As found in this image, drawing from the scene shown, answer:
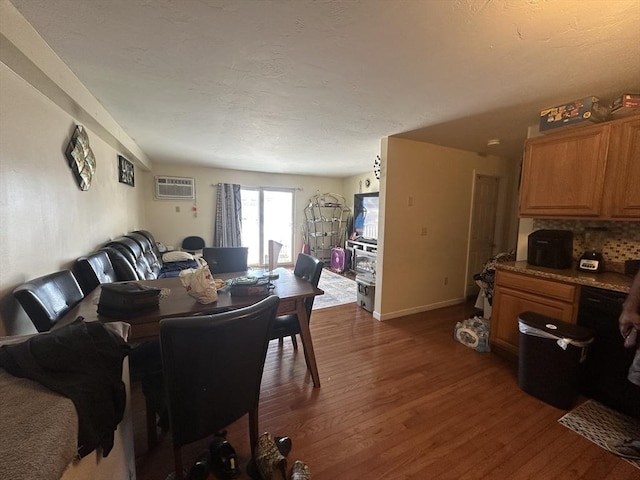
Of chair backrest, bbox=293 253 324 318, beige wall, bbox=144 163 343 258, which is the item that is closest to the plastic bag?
chair backrest, bbox=293 253 324 318

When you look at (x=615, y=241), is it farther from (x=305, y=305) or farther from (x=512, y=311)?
(x=305, y=305)

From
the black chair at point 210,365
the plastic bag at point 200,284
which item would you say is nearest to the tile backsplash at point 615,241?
the black chair at point 210,365

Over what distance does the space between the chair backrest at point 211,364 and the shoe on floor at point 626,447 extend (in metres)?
2.07

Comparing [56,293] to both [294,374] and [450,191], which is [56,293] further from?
[450,191]

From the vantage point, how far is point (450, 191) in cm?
363

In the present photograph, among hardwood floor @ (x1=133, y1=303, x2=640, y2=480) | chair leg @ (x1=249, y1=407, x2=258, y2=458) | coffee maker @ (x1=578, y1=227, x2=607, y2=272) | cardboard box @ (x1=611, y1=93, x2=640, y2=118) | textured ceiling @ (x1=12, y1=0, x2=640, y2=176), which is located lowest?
hardwood floor @ (x1=133, y1=303, x2=640, y2=480)

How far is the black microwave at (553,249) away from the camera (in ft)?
7.43

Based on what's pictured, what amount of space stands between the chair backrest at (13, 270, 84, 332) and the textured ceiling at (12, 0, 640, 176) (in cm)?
130

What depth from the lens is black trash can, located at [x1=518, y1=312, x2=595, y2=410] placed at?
1.77 metres

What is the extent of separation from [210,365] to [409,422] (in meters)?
1.37

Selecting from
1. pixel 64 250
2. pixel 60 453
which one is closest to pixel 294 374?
pixel 60 453

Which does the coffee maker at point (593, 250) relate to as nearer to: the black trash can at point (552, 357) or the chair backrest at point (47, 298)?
the black trash can at point (552, 357)

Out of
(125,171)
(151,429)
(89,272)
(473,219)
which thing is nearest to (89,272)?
(89,272)

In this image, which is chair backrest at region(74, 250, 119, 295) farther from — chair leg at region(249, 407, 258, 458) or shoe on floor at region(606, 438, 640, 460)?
shoe on floor at region(606, 438, 640, 460)
